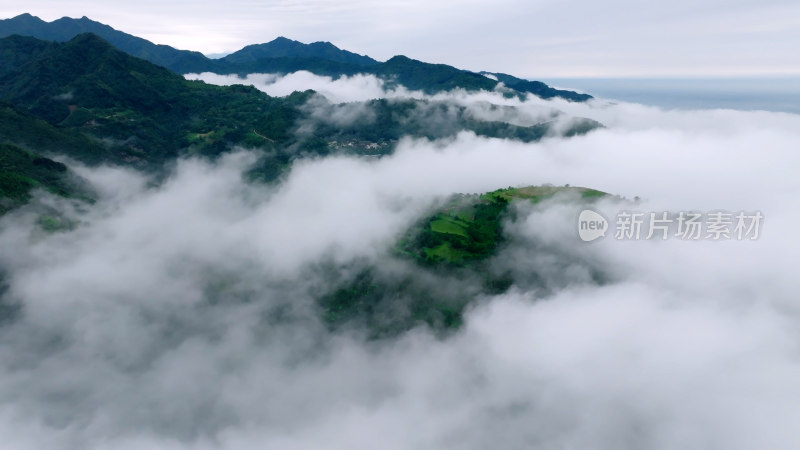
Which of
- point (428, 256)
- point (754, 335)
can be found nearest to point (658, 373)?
point (754, 335)

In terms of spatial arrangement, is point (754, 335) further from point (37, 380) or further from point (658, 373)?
point (37, 380)

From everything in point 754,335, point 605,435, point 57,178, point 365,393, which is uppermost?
point 57,178

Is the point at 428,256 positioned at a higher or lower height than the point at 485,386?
higher

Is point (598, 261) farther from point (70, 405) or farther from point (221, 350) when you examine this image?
point (70, 405)

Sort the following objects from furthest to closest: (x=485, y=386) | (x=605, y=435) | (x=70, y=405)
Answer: (x=485, y=386), (x=70, y=405), (x=605, y=435)

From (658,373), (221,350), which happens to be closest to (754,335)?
(658,373)

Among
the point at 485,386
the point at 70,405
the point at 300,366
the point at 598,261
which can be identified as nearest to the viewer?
the point at 70,405

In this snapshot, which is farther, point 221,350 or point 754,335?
point 221,350

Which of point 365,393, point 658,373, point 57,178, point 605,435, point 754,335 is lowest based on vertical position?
point 365,393

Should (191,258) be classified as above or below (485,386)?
above
